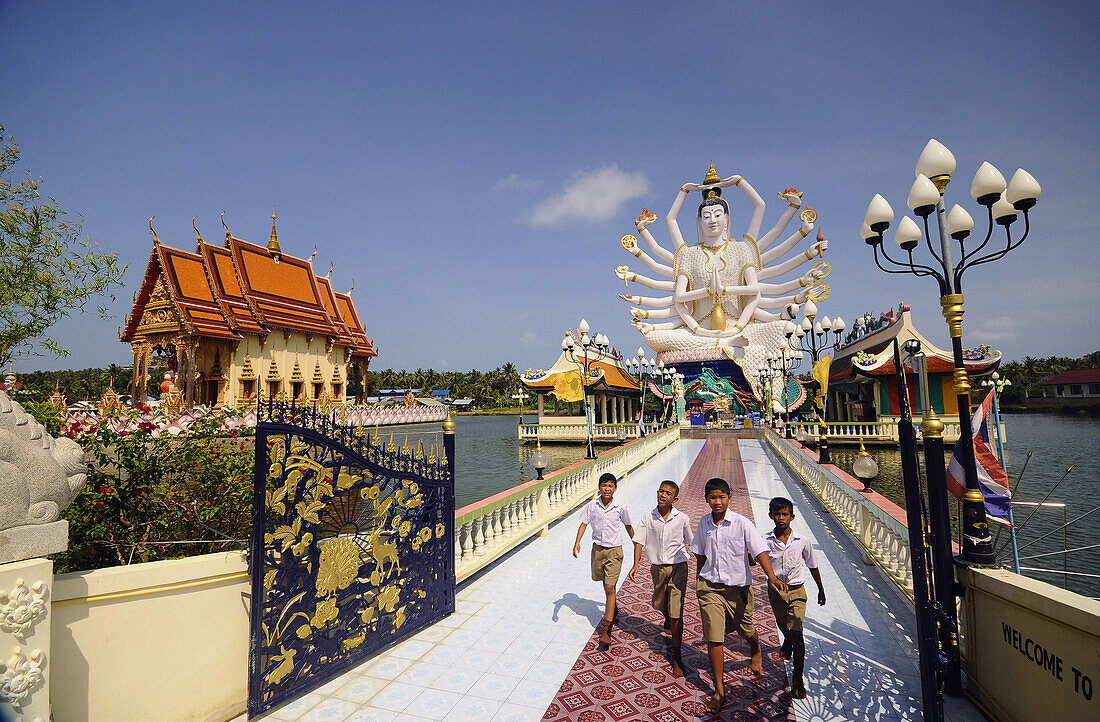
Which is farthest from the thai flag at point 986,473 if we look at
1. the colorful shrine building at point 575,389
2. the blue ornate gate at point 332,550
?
the colorful shrine building at point 575,389

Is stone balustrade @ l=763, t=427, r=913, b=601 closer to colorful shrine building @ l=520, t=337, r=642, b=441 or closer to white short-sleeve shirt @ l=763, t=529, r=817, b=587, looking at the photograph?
white short-sleeve shirt @ l=763, t=529, r=817, b=587

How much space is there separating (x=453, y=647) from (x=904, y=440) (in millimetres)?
3802

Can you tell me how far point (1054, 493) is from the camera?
1330cm

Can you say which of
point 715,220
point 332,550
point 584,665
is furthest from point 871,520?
point 715,220

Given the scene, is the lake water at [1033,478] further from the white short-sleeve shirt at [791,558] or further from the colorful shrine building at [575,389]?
the white short-sleeve shirt at [791,558]

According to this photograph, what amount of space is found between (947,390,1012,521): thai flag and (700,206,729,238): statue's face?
36030 millimetres

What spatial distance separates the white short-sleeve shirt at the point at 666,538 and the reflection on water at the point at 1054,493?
210 centimetres

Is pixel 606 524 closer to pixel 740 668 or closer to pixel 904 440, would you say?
pixel 740 668

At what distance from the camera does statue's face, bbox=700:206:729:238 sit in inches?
1476

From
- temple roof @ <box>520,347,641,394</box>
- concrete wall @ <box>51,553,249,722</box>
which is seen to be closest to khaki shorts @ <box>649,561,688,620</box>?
concrete wall @ <box>51,553,249,722</box>

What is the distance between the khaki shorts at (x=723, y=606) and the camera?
3658 mm

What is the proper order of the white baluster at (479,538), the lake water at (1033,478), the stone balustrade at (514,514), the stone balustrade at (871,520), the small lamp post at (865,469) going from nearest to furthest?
1. the stone balustrade at (871,520)
2. the stone balustrade at (514,514)
3. the white baluster at (479,538)
4. the small lamp post at (865,469)
5. the lake water at (1033,478)

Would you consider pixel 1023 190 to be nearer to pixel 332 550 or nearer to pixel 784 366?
pixel 332 550

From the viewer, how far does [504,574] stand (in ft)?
21.0
